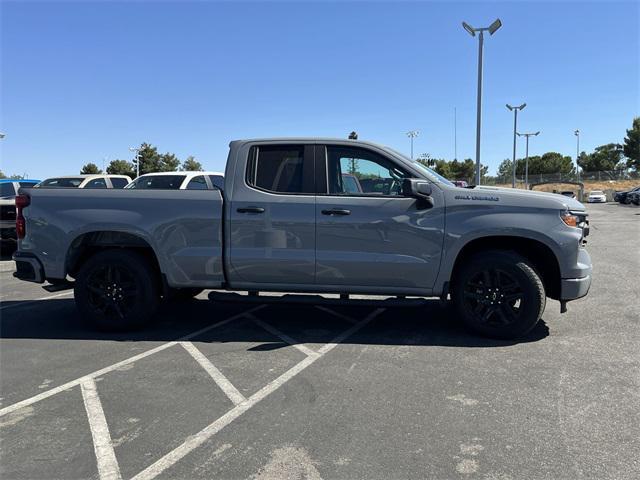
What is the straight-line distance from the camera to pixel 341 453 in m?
3.00

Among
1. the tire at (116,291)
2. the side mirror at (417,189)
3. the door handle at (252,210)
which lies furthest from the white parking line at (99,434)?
the side mirror at (417,189)

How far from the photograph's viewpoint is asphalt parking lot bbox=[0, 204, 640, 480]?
291 cm

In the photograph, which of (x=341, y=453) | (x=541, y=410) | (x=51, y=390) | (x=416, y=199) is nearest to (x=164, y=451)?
(x=341, y=453)

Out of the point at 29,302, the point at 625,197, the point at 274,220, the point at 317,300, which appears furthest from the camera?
the point at 625,197

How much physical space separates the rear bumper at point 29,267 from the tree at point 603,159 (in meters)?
96.4

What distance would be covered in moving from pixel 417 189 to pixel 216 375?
2.51m

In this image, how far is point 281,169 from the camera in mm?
5336

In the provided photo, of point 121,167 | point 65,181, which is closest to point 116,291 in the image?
point 65,181

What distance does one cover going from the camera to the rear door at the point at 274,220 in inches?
202

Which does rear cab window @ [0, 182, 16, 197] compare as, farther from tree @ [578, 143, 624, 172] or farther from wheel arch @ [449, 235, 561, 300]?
tree @ [578, 143, 624, 172]

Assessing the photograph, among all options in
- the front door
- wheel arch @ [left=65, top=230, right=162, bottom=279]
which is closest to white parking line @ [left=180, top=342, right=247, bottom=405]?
wheel arch @ [left=65, top=230, right=162, bottom=279]

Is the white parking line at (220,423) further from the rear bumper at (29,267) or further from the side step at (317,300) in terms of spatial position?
the rear bumper at (29,267)

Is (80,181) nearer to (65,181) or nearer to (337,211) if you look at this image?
(65,181)

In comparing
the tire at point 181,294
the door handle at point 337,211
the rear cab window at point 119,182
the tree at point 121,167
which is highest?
the tree at point 121,167
